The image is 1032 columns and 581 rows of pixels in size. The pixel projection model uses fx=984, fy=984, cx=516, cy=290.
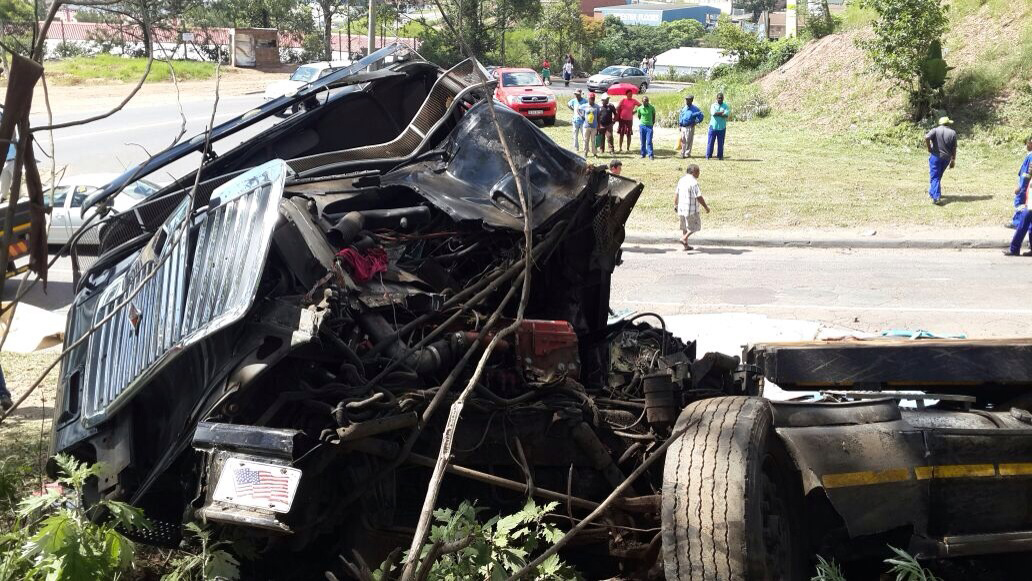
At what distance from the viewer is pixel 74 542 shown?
11.8ft

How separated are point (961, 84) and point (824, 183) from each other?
243 inches

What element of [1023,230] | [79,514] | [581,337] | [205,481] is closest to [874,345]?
[581,337]

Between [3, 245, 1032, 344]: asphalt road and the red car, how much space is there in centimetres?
1396

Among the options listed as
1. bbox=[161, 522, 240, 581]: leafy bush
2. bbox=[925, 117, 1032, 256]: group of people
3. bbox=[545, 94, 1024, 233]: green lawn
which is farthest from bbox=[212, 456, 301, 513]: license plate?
bbox=[545, 94, 1024, 233]: green lawn

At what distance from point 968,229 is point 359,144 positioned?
1130 cm

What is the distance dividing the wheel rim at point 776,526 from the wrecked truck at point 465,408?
0.01m

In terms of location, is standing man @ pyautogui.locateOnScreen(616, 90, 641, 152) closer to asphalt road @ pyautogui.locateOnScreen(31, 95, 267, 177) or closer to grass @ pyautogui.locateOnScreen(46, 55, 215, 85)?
asphalt road @ pyautogui.locateOnScreen(31, 95, 267, 177)

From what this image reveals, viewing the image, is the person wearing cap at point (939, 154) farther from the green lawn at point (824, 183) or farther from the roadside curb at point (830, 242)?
the roadside curb at point (830, 242)

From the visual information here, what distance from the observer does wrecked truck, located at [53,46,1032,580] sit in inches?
143

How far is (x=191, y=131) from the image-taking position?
24.1 metres

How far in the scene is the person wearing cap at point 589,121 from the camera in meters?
21.5

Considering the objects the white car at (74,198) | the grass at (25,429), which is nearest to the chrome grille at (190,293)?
the grass at (25,429)

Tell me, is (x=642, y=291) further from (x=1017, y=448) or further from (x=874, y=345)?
(x=1017, y=448)

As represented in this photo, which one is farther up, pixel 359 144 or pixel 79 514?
pixel 359 144
